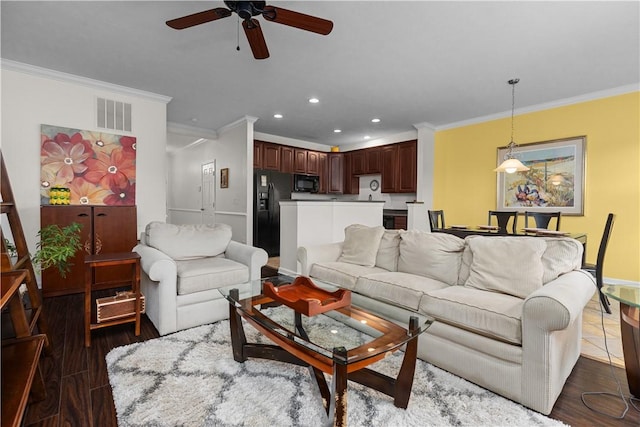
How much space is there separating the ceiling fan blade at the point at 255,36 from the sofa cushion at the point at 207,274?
5.95 ft

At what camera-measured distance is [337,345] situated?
4.42 ft

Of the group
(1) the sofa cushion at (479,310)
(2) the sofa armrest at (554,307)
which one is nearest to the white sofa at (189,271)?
(1) the sofa cushion at (479,310)

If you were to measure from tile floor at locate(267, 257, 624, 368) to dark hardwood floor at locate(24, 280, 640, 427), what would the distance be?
0.54 ft

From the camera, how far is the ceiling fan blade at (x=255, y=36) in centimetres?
203

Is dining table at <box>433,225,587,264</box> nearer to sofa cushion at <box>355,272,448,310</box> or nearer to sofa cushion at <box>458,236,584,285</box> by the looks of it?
sofa cushion at <box>458,236,584,285</box>

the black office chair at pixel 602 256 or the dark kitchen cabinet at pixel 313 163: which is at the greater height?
the dark kitchen cabinet at pixel 313 163

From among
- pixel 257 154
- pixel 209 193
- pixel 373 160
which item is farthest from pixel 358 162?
pixel 209 193

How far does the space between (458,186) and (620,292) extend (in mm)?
4266

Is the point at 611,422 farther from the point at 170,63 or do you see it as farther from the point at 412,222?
the point at 170,63

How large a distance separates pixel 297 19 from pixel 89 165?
333cm

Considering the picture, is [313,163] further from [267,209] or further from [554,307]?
[554,307]

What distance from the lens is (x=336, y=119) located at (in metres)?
5.38

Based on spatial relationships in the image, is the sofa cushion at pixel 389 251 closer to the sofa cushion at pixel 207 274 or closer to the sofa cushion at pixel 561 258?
the sofa cushion at pixel 561 258

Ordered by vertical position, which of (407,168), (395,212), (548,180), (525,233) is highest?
(407,168)
